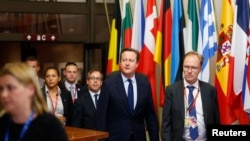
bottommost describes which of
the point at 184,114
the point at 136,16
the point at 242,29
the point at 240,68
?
the point at 184,114

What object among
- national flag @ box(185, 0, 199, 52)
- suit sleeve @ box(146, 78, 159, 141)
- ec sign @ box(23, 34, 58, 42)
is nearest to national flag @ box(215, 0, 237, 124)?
national flag @ box(185, 0, 199, 52)

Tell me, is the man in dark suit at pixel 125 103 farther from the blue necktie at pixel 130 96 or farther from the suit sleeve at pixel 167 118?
the suit sleeve at pixel 167 118

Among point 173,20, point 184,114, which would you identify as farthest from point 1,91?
point 173,20

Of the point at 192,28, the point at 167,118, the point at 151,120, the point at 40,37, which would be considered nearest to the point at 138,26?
the point at 192,28

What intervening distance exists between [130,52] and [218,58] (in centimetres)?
154

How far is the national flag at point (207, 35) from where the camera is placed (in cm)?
532

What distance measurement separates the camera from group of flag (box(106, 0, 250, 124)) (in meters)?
4.93

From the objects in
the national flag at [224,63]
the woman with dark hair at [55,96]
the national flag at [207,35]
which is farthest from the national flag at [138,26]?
the woman with dark hair at [55,96]

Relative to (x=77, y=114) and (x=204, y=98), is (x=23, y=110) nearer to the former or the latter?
(x=204, y=98)

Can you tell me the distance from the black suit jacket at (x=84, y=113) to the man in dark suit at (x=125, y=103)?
73 centimetres

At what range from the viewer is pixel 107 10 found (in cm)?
712

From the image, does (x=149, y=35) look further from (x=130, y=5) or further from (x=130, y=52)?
(x=130, y=52)

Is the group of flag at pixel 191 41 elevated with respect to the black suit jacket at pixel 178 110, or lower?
elevated

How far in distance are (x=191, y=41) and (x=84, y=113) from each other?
1.59m
